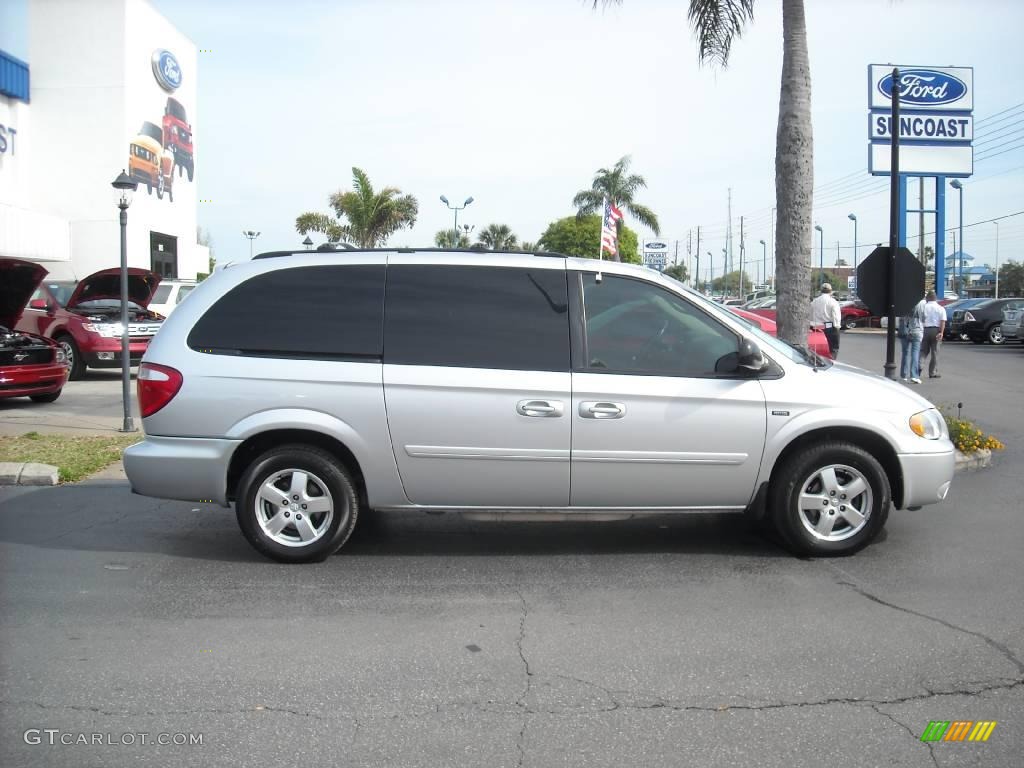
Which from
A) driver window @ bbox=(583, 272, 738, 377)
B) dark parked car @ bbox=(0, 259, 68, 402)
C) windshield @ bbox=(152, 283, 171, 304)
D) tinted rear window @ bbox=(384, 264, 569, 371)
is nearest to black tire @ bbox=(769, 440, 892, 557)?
driver window @ bbox=(583, 272, 738, 377)

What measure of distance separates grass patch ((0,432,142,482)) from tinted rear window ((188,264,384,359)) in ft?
12.3

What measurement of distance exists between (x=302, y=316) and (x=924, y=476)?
4.08 meters

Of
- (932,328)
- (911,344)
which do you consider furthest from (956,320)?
(911,344)

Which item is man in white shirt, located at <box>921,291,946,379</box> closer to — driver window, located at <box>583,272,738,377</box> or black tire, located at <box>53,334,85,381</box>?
driver window, located at <box>583,272,738,377</box>

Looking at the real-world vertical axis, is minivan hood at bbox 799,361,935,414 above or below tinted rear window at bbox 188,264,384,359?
below

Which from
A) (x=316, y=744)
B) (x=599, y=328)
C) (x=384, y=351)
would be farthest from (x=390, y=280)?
(x=316, y=744)

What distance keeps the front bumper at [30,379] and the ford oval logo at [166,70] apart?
31151 millimetres

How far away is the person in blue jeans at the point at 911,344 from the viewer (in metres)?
16.1

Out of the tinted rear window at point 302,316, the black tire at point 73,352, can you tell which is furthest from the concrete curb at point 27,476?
the black tire at point 73,352

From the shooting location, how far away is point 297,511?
585 cm

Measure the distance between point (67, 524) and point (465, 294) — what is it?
3.63 m

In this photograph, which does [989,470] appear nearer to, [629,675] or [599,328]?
[599,328]

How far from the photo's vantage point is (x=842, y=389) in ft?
19.5

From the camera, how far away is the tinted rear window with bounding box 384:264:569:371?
19.2ft
